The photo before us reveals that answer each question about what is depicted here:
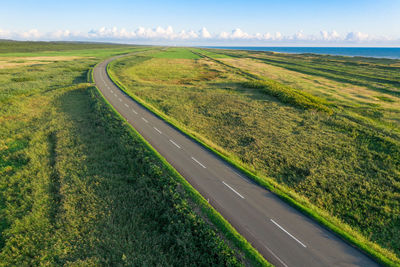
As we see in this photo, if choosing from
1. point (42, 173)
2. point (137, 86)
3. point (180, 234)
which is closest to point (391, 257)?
point (180, 234)

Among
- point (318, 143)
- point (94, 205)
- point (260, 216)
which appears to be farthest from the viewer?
point (318, 143)

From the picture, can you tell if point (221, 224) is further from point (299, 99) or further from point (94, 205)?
point (299, 99)

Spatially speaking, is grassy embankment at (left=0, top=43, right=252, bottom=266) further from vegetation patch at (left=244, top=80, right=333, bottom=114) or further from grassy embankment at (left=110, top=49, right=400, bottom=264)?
vegetation patch at (left=244, top=80, right=333, bottom=114)

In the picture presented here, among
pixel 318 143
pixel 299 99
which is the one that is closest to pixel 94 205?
pixel 318 143

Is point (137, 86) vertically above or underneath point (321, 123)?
above

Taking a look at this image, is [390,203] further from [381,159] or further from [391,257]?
[381,159]

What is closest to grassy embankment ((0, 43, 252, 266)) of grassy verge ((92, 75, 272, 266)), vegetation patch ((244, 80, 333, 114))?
grassy verge ((92, 75, 272, 266))
